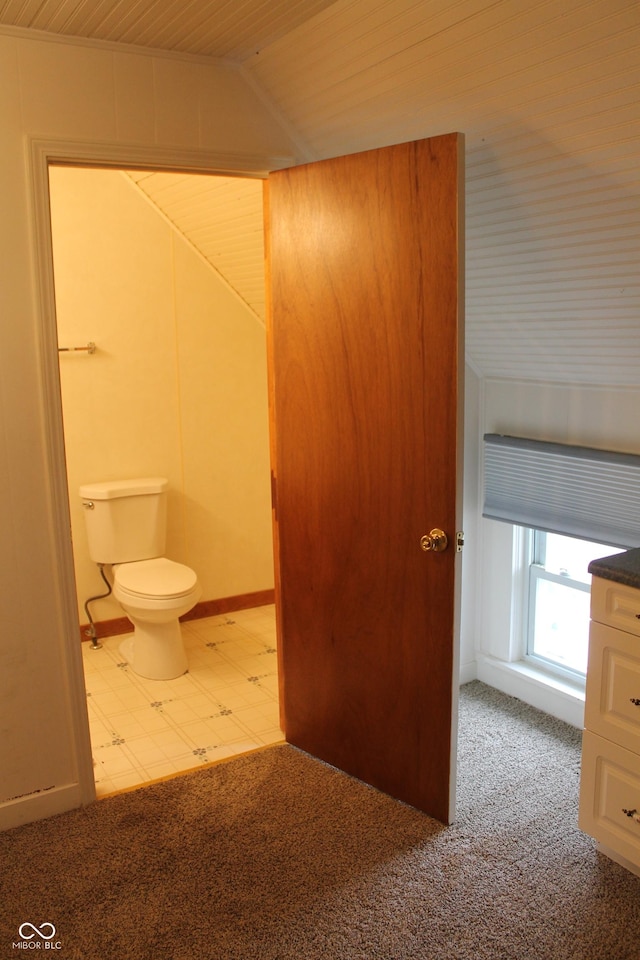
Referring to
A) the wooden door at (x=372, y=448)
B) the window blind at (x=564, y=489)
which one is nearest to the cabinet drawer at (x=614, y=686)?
the wooden door at (x=372, y=448)

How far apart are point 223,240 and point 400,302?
1499 mm

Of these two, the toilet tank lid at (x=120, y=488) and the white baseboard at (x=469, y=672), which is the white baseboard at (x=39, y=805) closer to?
the toilet tank lid at (x=120, y=488)

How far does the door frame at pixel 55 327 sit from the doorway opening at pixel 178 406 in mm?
431

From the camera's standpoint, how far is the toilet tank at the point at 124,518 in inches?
138

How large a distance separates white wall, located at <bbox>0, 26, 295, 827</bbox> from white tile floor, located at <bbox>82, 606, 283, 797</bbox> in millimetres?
271

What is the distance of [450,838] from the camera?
2.25 meters

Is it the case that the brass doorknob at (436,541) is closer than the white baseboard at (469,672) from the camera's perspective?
Yes

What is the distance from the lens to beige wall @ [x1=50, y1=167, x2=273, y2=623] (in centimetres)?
348

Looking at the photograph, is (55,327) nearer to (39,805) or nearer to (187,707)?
(39,805)

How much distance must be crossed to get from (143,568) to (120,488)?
35 centimetres

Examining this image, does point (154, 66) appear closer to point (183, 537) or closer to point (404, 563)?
point (404, 563)

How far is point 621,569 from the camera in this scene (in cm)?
199

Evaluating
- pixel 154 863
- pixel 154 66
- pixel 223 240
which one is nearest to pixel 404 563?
pixel 154 863

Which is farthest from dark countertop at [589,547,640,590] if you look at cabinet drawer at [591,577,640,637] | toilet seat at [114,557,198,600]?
toilet seat at [114,557,198,600]
